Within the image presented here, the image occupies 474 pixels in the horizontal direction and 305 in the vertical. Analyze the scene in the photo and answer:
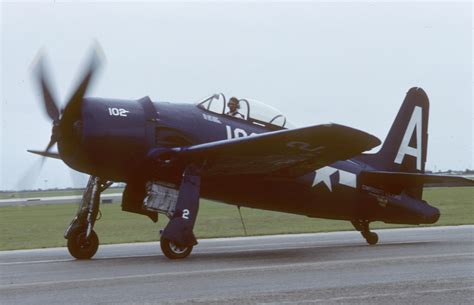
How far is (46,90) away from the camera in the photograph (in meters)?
13.7

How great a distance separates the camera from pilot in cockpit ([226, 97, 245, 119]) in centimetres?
1524

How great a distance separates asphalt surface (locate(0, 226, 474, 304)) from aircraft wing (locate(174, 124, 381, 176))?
1794mm

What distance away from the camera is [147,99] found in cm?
1426

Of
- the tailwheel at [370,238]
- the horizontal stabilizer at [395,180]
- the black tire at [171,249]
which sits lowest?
the tailwheel at [370,238]

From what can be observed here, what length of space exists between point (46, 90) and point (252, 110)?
4.29 meters

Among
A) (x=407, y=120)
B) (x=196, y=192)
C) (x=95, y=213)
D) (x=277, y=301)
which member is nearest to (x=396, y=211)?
(x=407, y=120)

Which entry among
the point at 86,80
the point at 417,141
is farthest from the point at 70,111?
the point at 417,141

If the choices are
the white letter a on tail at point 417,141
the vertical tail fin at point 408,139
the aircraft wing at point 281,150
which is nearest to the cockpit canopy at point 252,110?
the aircraft wing at point 281,150

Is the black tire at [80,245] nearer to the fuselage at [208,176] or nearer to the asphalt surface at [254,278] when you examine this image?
the asphalt surface at [254,278]

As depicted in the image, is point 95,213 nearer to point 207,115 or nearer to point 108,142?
point 108,142

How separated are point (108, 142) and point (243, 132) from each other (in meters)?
3.11

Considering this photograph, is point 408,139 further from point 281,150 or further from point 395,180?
point 281,150

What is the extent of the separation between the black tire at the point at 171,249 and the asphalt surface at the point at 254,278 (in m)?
0.15

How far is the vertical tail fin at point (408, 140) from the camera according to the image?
18.2 m
